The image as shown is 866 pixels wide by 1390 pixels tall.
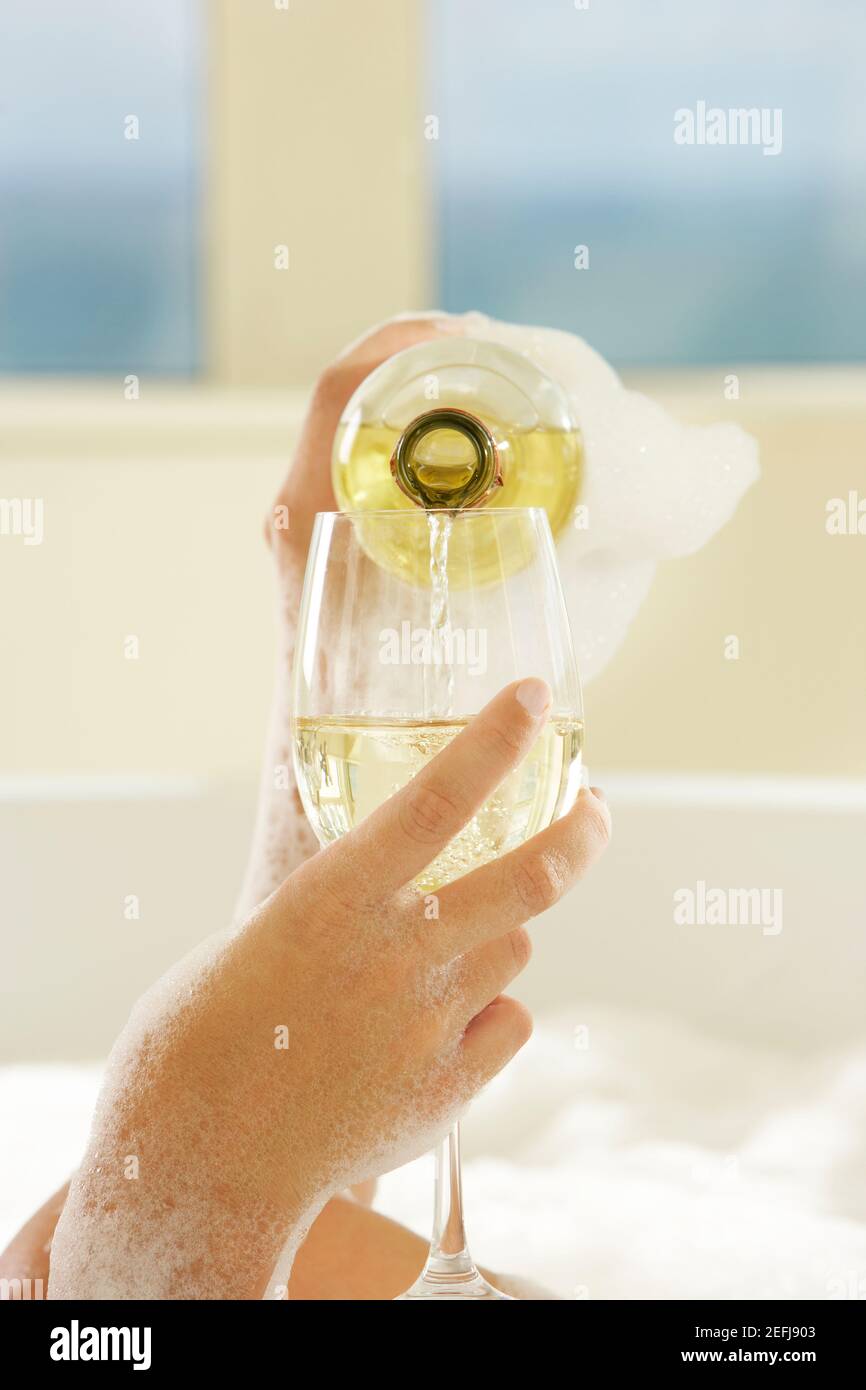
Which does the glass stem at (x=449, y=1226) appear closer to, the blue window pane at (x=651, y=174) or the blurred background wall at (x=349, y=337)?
the blurred background wall at (x=349, y=337)

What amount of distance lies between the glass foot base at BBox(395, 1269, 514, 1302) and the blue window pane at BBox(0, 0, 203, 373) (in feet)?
5.10

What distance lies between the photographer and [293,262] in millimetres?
1825

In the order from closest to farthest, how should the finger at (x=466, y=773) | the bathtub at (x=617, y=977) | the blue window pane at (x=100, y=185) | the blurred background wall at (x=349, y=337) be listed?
the finger at (x=466, y=773) < the bathtub at (x=617, y=977) < the blurred background wall at (x=349, y=337) < the blue window pane at (x=100, y=185)

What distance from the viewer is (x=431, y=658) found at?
514mm

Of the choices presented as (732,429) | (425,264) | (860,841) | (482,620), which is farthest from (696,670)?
(482,620)

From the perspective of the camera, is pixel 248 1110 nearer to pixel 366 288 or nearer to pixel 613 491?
pixel 613 491

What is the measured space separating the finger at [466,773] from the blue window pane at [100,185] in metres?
1.57

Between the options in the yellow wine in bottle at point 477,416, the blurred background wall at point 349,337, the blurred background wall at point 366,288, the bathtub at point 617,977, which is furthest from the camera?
the blurred background wall at point 366,288

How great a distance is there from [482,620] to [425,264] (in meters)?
1.42

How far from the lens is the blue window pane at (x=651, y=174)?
194cm

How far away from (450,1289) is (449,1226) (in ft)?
0.07

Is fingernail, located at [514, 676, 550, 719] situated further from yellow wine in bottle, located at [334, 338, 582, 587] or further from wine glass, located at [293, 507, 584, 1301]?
yellow wine in bottle, located at [334, 338, 582, 587]

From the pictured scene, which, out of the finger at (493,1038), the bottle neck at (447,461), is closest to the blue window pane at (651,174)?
the bottle neck at (447,461)
